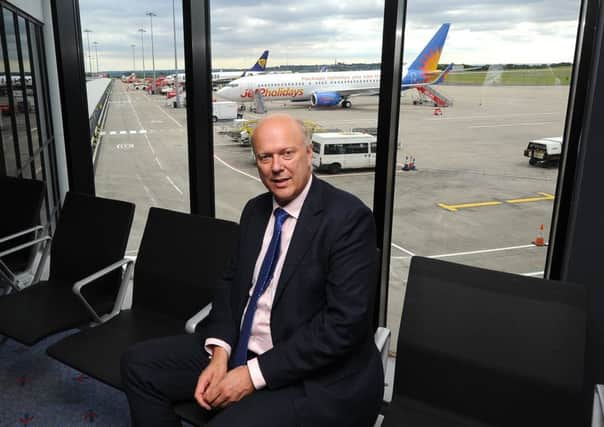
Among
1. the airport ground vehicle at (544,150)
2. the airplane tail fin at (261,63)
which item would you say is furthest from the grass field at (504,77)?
the airplane tail fin at (261,63)

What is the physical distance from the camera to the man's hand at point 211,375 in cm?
141

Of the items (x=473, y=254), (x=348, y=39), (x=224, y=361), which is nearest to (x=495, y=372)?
(x=224, y=361)

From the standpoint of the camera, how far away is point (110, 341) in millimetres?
1953

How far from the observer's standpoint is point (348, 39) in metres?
2.16

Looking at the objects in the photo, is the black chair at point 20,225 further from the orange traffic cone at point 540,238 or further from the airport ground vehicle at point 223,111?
the orange traffic cone at point 540,238

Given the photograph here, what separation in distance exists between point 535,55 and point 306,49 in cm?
111

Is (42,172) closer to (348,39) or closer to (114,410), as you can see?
(114,410)

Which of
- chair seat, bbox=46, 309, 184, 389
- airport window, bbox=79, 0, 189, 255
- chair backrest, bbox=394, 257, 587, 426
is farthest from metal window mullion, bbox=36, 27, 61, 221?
chair backrest, bbox=394, 257, 587, 426

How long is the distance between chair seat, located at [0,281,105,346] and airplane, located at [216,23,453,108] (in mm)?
1425

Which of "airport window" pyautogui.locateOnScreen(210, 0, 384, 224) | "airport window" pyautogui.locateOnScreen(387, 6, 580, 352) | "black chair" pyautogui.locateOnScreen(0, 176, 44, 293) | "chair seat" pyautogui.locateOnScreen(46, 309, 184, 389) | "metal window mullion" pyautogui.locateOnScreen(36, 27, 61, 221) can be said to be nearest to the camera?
"chair seat" pyautogui.locateOnScreen(46, 309, 184, 389)

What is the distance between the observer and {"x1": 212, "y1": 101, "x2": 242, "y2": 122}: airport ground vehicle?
273cm

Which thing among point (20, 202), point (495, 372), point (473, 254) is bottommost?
point (473, 254)

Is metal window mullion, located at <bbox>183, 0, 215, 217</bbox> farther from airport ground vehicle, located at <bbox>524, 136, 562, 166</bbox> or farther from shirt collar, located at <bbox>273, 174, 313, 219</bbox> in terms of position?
airport ground vehicle, located at <bbox>524, 136, 562, 166</bbox>

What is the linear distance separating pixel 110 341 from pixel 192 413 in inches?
27.4
